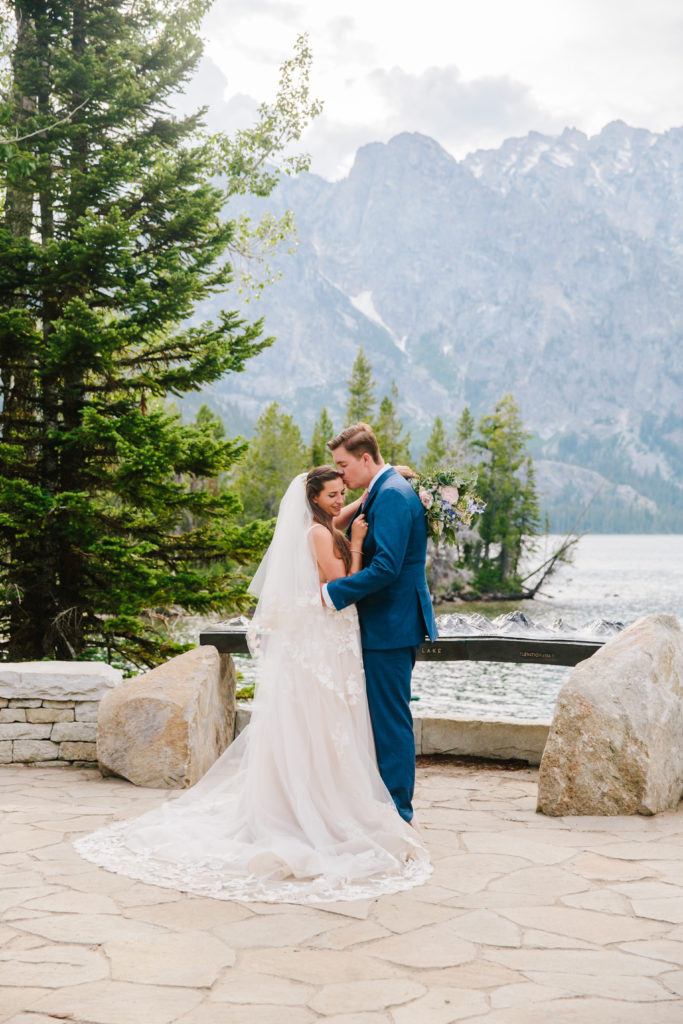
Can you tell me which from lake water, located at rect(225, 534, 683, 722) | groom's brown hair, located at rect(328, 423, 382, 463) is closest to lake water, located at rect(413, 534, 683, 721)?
lake water, located at rect(225, 534, 683, 722)

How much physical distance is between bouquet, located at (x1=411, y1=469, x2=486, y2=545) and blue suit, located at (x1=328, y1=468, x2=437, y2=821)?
207 mm

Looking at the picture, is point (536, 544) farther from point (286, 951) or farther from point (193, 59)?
point (286, 951)

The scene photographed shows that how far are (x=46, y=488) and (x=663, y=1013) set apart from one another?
8.50m

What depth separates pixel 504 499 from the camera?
2458 inches

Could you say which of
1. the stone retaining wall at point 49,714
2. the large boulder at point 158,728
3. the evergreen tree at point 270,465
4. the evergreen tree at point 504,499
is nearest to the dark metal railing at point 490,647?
the large boulder at point 158,728

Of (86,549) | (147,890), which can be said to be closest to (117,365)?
(86,549)

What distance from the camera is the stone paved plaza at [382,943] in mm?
2818

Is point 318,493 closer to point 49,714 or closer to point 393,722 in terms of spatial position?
point 393,722

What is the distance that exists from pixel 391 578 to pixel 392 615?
0.84 ft

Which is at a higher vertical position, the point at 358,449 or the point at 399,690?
the point at 358,449

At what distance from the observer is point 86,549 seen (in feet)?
31.2

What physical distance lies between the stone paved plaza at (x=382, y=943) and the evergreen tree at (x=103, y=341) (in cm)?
477

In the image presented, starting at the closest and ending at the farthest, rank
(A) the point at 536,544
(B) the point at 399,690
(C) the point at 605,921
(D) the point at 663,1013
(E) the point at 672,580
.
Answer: (D) the point at 663,1013
(C) the point at 605,921
(B) the point at 399,690
(A) the point at 536,544
(E) the point at 672,580

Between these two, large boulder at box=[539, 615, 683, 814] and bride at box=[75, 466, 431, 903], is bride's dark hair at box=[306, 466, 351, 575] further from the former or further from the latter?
large boulder at box=[539, 615, 683, 814]
